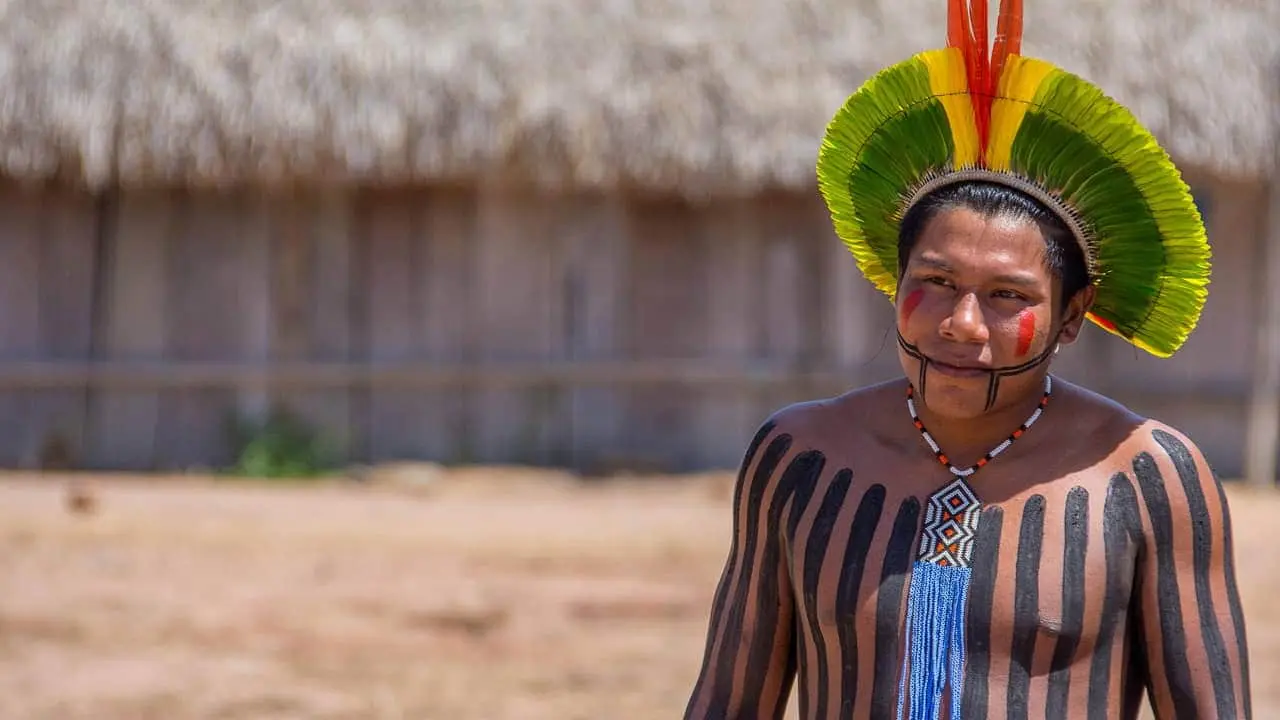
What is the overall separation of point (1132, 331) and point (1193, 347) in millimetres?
8873

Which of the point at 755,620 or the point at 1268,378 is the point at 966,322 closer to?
the point at 755,620

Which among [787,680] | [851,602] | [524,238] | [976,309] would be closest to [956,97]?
[976,309]

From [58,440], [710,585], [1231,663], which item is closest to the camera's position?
[1231,663]

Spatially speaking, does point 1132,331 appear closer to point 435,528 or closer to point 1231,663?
point 1231,663

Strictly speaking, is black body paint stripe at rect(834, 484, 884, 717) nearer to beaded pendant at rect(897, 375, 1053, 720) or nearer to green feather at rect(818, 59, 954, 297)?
beaded pendant at rect(897, 375, 1053, 720)

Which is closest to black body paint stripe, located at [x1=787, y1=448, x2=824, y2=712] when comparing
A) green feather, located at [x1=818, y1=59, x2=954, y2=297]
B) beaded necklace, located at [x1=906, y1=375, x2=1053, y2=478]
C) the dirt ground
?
beaded necklace, located at [x1=906, y1=375, x2=1053, y2=478]

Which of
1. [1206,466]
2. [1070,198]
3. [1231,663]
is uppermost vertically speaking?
[1070,198]

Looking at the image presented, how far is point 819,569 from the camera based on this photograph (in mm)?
1873

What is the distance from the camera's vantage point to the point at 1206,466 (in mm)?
1795

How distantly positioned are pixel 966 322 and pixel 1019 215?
15 centimetres

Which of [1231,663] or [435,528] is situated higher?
[1231,663]

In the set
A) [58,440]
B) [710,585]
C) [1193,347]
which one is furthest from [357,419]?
[1193,347]

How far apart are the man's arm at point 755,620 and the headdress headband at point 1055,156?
0.40 meters

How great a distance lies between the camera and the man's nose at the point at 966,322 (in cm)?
176
